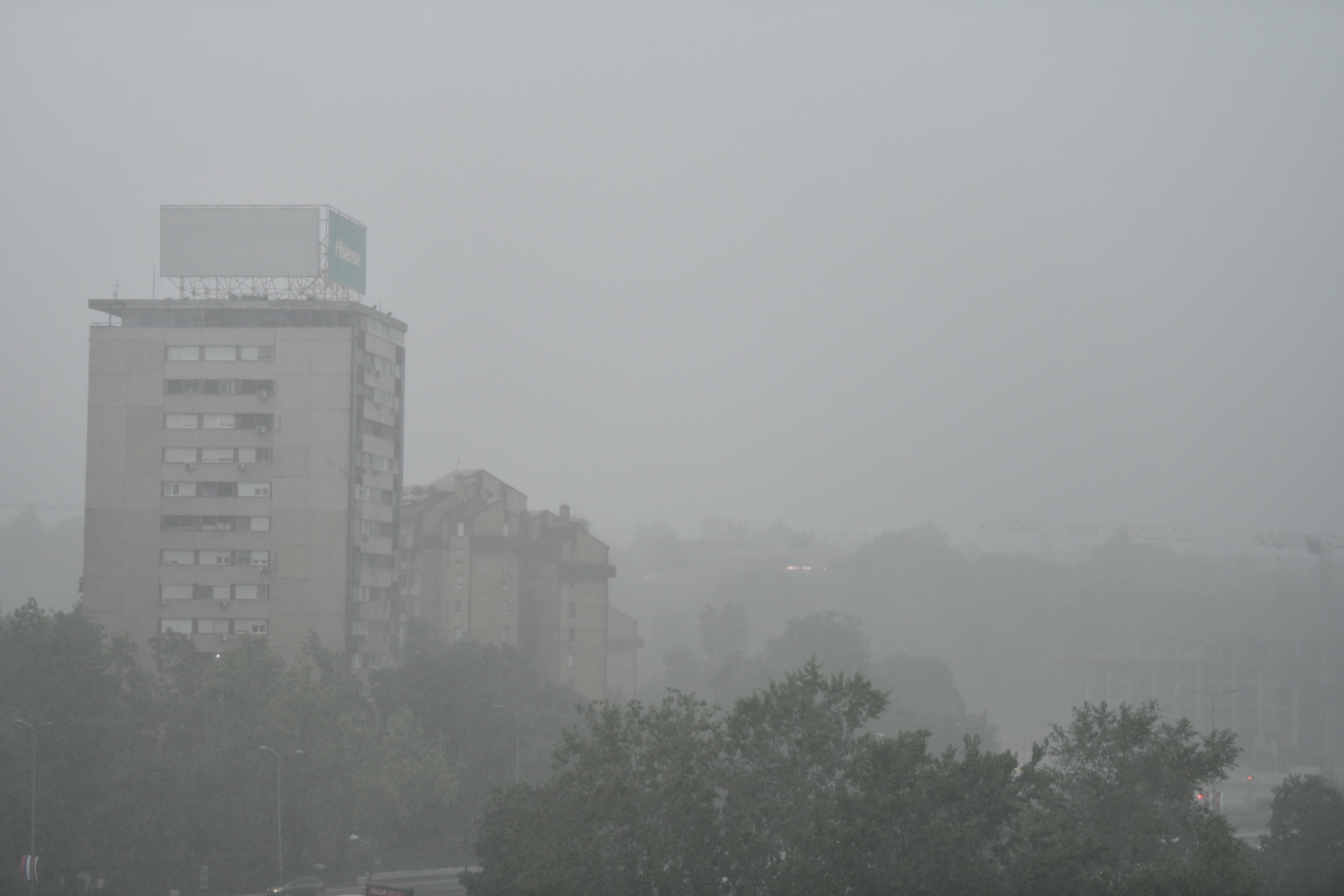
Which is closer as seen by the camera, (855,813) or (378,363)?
(855,813)

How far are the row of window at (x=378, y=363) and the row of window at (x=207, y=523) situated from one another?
448 inches

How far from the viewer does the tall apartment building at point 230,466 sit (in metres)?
79.7

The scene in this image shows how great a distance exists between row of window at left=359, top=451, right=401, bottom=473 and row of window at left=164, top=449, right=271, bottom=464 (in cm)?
544

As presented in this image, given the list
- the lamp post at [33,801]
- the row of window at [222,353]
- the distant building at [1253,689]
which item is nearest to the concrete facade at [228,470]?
the row of window at [222,353]

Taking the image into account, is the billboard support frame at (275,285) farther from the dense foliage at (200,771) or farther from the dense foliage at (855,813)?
the dense foliage at (855,813)

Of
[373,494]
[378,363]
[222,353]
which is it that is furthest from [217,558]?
[378,363]

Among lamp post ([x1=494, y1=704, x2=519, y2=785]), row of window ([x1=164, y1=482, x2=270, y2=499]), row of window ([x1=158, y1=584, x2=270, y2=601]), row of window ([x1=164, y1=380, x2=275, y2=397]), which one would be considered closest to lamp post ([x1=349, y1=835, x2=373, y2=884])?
lamp post ([x1=494, y1=704, x2=519, y2=785])

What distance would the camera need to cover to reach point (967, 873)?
2903cm

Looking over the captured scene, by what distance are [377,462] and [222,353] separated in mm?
11198

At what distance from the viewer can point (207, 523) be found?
264 feet

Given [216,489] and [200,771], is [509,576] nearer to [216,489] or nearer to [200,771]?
[216,489]

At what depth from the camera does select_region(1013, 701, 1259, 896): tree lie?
93.0ft

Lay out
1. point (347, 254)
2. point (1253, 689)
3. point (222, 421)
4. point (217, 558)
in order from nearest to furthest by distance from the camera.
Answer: point (217, 558) → point (222, 421) → point (347, 254) → point (1253, 689)

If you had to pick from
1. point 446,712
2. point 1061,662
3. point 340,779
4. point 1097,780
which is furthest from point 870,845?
point 1061,662
